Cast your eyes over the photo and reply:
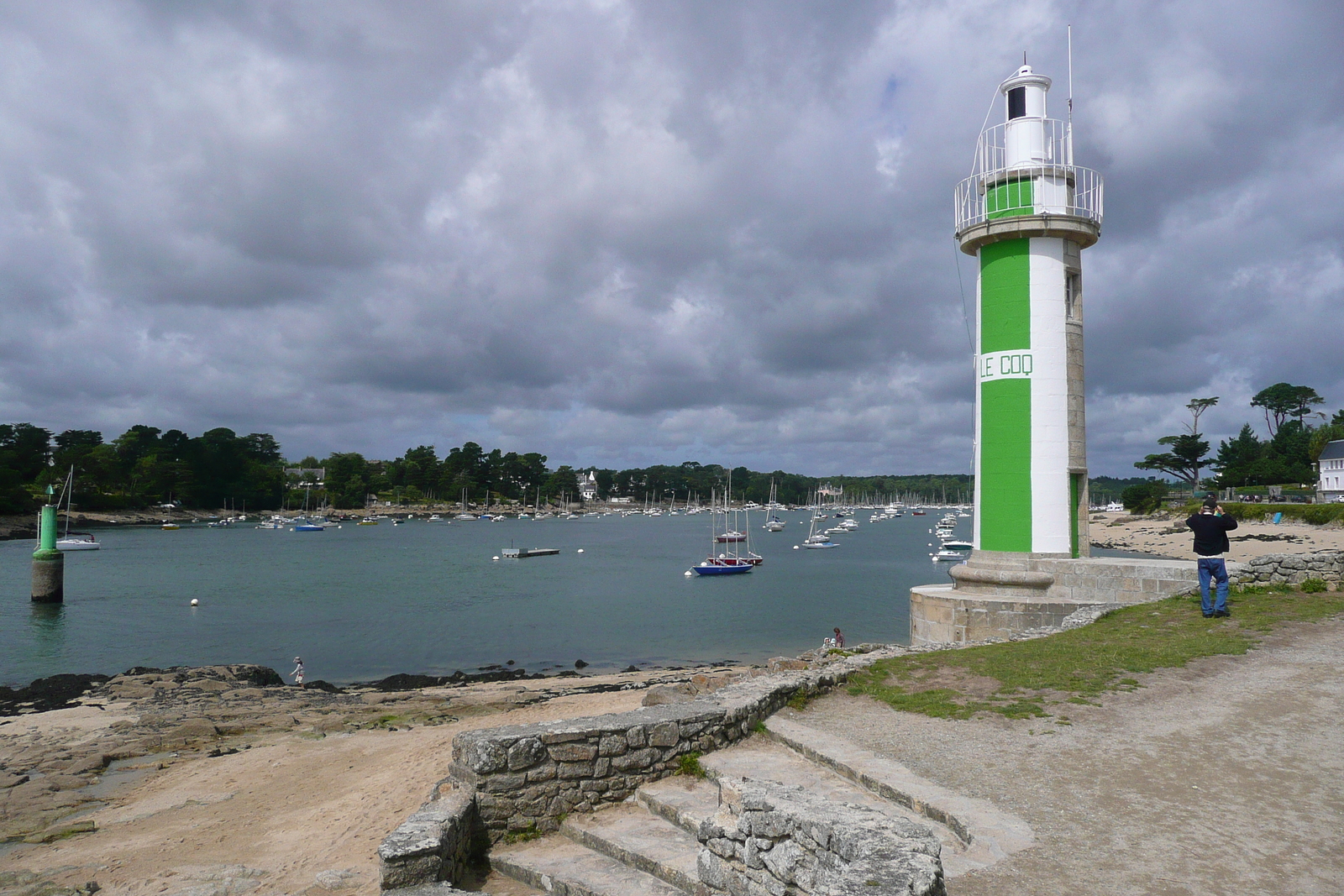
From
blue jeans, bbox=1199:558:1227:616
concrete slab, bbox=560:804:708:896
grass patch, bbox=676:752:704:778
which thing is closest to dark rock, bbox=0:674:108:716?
concrete slab, bbox=560:804:708:896

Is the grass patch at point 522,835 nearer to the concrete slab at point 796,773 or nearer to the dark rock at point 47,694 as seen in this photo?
the concrete slab at point 796,773

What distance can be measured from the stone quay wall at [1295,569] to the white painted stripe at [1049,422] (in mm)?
3262

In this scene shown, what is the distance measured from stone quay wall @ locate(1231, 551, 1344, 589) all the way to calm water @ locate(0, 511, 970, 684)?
56.1 feet

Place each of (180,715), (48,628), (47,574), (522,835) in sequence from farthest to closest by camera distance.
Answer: (47,574)
(48,628)
(180,715)
(522,835)

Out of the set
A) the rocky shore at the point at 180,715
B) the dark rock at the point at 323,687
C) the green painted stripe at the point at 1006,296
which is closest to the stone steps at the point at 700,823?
the rocky shore at the point at 180,715

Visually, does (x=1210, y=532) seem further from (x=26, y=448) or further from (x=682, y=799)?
(x=26, y=448)

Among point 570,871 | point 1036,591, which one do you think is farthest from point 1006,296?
point 570,871

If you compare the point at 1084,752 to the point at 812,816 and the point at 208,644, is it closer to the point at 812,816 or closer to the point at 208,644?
the point at 812,816

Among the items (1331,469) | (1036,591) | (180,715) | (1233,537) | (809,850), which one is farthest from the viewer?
(1331,469)

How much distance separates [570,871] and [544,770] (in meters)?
1.05

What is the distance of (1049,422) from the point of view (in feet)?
53.3

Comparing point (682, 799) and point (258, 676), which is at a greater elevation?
point (682, 799)

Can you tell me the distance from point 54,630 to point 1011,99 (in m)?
41.8

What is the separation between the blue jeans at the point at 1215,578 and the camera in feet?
42.5
